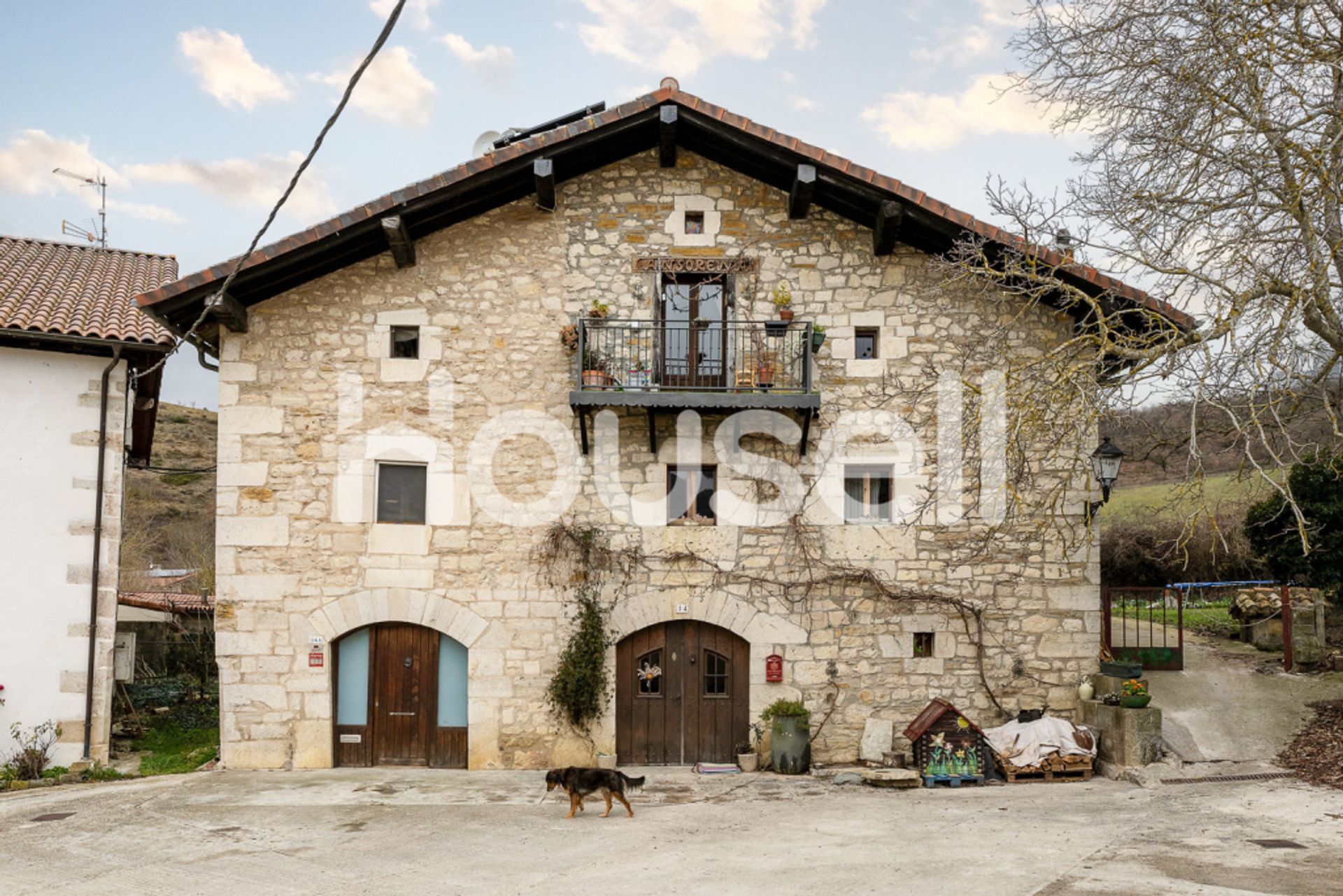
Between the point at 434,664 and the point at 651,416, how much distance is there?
356cm

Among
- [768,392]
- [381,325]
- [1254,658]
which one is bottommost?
[1254,658]

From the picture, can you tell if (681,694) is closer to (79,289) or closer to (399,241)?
(399,241)

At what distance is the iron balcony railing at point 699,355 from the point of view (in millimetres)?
10609

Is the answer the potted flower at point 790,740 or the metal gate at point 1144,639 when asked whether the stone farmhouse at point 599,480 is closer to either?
the potted flower at point 790,740

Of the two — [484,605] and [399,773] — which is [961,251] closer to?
[484,605]

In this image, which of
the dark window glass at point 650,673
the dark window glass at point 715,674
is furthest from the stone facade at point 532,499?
the dark window glass at point 650,673

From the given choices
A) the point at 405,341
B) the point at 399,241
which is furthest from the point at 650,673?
the point at 399,241

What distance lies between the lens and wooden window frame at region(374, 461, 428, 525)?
1072cm

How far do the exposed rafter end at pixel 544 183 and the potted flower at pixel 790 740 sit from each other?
5969 millimetres

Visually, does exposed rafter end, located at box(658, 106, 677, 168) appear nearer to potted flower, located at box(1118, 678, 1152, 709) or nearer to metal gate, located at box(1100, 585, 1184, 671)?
metal gate, located at box(1100, 585, 1184, 671)

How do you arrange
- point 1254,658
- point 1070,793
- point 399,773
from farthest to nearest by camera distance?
point 1254,658, point 399,773, point 1070,793

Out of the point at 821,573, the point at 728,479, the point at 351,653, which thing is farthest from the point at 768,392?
the point at 351,653

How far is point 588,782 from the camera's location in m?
8.44

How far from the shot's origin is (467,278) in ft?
35.9
